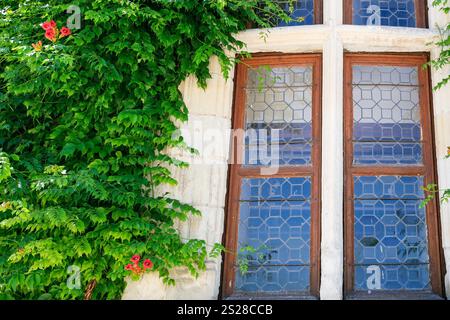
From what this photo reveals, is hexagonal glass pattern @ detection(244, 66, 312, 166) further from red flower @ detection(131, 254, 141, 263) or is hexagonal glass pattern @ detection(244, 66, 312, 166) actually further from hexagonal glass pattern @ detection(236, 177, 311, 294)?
red flower @ detection(131, 254, 141, 263)

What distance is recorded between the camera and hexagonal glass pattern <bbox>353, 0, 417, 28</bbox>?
4168 mm

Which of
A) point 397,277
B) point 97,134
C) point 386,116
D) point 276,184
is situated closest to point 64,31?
point 97,134

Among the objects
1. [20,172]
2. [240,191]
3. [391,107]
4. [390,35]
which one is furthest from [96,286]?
[390,35]

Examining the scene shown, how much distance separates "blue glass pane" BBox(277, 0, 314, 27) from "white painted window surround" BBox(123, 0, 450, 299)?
155mm

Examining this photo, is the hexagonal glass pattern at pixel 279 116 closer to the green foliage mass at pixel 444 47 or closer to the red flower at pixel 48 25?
the green foliage mass at pixel 444 47

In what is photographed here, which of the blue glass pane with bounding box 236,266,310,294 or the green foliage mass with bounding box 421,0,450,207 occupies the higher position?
the green foliage mass with bounding box 421,0,450,207

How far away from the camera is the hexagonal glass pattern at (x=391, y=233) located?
11.7 ft

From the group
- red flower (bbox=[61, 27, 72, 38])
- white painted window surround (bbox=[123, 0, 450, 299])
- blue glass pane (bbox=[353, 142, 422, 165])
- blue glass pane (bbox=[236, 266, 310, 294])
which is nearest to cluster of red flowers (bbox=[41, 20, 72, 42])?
red flower (bbox=[61, 27, 72, 38])

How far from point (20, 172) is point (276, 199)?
1509mm

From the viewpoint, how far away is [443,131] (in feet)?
12.2

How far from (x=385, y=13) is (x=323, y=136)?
1.09m

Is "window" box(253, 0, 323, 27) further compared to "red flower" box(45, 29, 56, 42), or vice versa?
"window" box(253, 0, 323, 27)

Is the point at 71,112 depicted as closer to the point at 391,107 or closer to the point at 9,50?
the point at 9,50

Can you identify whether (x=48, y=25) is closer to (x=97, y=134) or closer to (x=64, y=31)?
(x=64, y=31)
